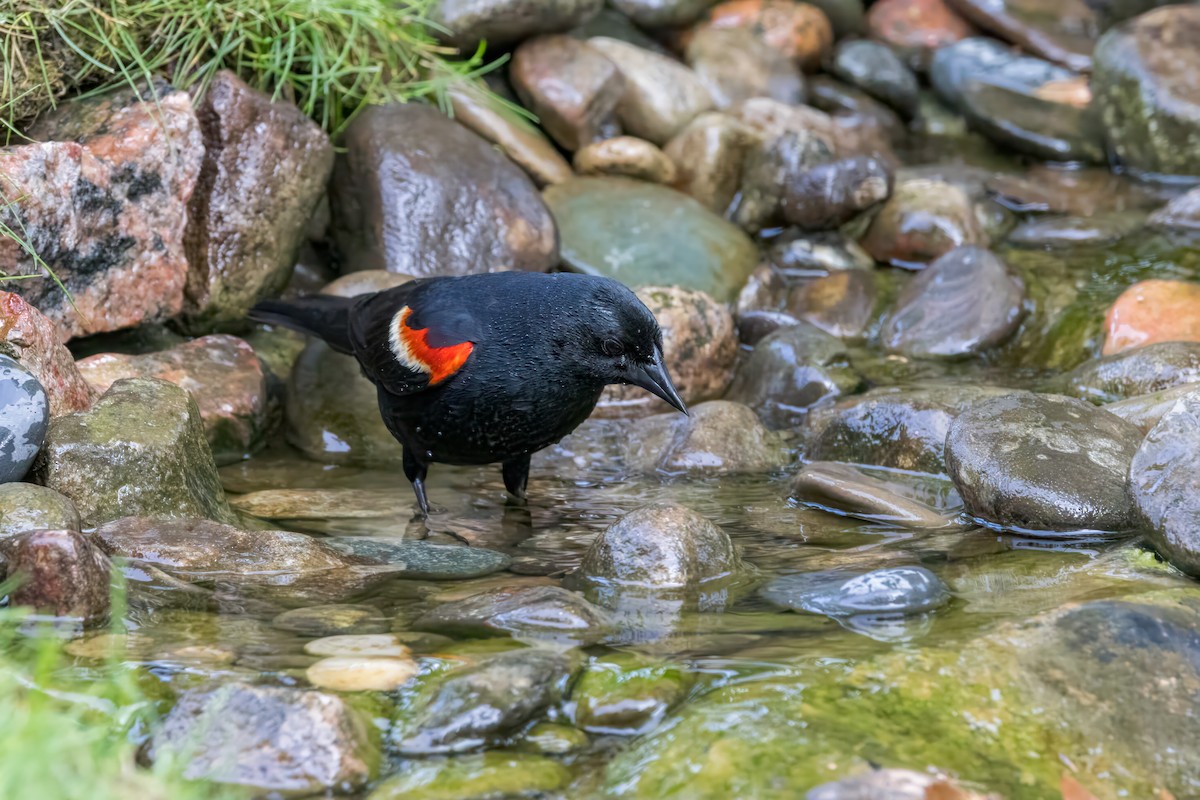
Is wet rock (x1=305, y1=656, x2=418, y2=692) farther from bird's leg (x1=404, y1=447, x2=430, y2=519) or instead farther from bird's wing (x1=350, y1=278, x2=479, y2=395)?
bird's leg (x1=404, y1=447, x2=430, y2=519)

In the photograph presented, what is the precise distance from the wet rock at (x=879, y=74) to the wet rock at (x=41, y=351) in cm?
741

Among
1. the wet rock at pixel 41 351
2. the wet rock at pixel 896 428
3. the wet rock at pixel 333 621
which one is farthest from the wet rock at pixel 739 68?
the wet rock at pixel 333 621

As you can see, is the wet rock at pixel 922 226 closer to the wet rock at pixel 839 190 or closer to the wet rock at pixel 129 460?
the wet rock at pixel 839 190

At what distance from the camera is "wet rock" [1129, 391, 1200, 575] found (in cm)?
354

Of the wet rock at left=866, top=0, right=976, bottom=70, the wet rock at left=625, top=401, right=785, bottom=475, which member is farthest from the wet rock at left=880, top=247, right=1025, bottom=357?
the wet rock at left=866, top=0, right=976, bottom=70

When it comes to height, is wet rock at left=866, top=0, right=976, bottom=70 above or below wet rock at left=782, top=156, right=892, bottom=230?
above

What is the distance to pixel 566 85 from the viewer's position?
8070 millimetres

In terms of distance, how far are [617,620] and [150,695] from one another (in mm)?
1300

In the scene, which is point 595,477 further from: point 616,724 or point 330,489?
point 616,724

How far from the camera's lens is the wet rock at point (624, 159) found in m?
7.93

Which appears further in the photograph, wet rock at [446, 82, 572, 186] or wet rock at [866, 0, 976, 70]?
wet rock at [866, 0, 976, 70]

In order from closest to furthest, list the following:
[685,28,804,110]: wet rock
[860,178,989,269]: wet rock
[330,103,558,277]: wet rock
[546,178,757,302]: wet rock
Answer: [330,103,558,277]: wet rock, [546,178,757,302]: wet rock, [860,178,989,269]: wet rock, [685,28,804,110]: wet rock

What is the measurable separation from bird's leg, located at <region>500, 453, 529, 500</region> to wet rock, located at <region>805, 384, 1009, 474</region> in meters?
1.36

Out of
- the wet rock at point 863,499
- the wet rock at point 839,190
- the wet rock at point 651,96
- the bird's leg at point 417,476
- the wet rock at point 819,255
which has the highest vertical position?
the wet rock at point 651,96
